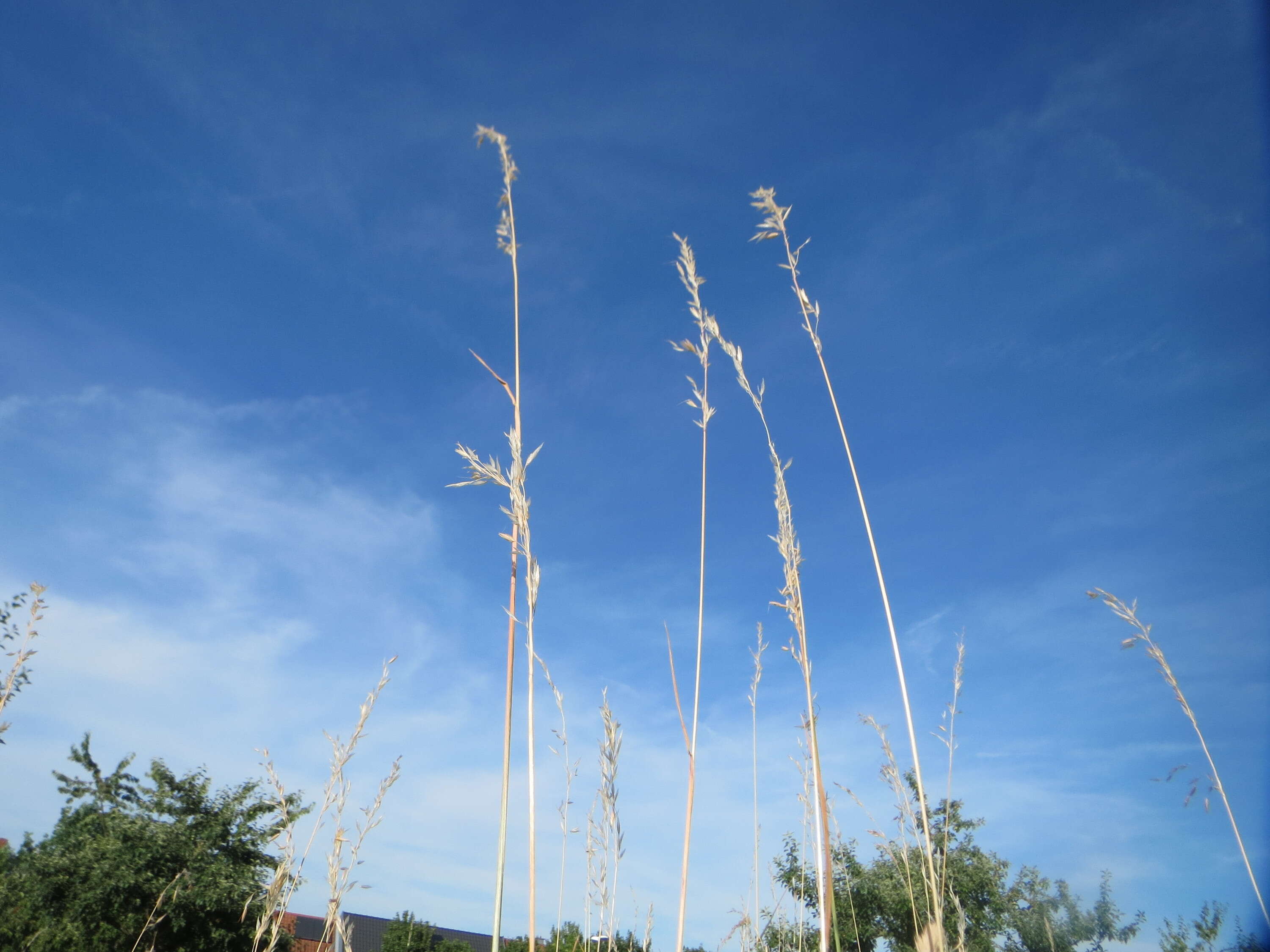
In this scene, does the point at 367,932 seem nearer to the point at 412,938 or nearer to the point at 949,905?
the point at 412,938

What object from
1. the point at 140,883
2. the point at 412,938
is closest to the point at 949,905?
the point at 140,883

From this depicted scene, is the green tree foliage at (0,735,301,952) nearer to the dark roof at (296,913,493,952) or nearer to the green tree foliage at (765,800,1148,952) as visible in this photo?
the green tree foliage at (765,800,1148,952)

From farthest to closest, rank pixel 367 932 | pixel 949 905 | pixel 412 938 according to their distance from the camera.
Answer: pixel 367 932 → pixel 412 938 → pixel 949 905

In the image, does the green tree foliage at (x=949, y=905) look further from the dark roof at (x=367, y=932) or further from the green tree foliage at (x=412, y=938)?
the dark roof at (x=367, y=932)

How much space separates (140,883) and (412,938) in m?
20.4

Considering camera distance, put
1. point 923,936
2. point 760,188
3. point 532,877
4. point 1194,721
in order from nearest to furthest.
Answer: point 923,936
point 532,877
point 760,188
point 1194,721

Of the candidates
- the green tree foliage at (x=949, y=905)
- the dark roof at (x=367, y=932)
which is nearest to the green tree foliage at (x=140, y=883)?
the green tree foliage at (x=949, y=905)

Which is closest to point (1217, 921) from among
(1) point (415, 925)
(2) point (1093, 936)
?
(2) point (1093, 936)

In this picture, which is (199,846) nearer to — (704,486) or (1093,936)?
(1093,936)

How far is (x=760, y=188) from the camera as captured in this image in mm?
2314

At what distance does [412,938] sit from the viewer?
32188 mm

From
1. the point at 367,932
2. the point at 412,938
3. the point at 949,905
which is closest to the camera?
the point at 949,905

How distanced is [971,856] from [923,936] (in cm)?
2835

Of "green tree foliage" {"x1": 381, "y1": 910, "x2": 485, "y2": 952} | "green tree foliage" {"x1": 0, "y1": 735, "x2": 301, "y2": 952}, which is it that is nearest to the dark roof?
"green tree foliage" {"x1": 381, "y1": 910, "x2": 485, "y2": 952}
